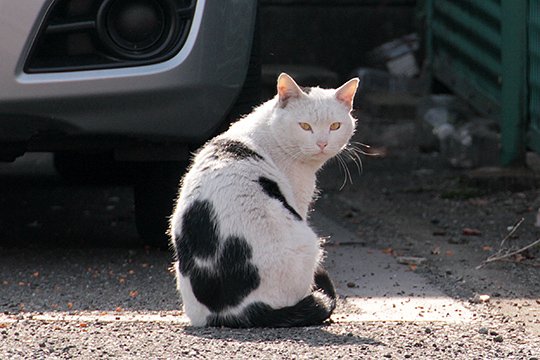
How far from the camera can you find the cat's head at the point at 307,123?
167 inches

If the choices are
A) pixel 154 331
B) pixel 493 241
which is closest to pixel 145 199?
pixel 154 331

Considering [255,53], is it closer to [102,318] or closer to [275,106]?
[275,106]

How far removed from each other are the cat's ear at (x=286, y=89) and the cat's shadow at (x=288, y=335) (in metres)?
0.86

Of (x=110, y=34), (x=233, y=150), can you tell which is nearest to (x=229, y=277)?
(x=233, y=150)

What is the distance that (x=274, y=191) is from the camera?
4.08 meters

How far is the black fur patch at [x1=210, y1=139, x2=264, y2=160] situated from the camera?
13.6 ft

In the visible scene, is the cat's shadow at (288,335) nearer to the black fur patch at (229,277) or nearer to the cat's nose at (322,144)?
the black fur patch at (229,277)

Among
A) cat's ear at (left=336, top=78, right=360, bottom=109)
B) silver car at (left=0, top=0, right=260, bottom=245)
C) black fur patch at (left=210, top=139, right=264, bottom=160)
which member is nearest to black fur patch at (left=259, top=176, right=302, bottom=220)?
black fur patch at (left=210, top=139, right=264, bottom=160)

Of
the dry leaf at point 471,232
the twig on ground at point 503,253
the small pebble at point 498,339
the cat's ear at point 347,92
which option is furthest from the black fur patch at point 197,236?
the dry leaf at point 471,232

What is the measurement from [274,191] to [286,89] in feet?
1.36

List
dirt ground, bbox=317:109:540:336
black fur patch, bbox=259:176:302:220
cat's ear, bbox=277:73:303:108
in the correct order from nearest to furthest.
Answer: black fur patch, bbox=259:176:302:220 → cat's ear, bbox=277:73:303:108 → dirt ground, bbox=317:109:540:336

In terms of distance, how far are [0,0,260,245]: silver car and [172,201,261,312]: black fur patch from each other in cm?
83

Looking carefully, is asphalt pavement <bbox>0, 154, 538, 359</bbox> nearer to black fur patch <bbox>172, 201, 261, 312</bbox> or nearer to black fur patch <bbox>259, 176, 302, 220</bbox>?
black fur patch <bbox>172, 201, 261, 312</bbox>

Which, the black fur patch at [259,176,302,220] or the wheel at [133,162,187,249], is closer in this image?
the black fur patch at [259,176,302,220]
